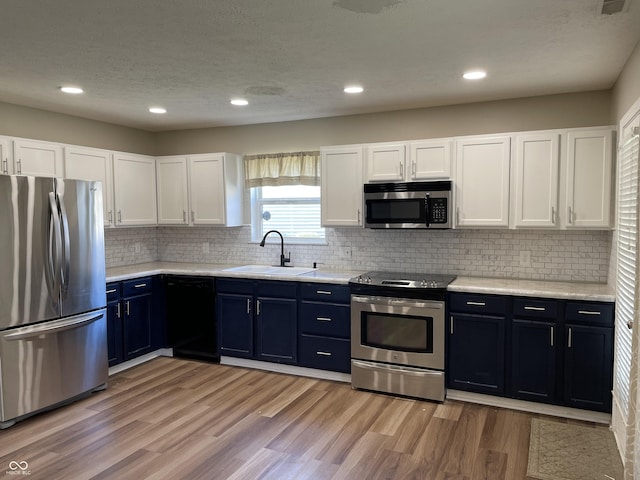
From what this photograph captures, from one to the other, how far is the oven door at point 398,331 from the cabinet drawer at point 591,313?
0.91 m

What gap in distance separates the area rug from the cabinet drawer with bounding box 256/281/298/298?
7.17 ft

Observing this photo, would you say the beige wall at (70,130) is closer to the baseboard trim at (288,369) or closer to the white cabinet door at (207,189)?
the white cabinet door at (207,189)

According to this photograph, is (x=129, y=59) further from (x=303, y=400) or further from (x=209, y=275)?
(x=303, y=400)

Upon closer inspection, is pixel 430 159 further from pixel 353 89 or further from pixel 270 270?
pixel 270 270

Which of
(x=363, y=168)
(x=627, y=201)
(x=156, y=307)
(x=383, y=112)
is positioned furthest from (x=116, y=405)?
(x=627, y=201)

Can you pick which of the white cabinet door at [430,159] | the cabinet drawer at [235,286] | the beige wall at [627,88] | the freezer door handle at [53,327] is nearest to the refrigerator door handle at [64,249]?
the freezer door handle at [53,327]

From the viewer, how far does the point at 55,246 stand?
139 inches

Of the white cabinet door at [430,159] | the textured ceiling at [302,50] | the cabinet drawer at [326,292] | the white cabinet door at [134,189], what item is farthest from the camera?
the white cabinet door at [134,189]

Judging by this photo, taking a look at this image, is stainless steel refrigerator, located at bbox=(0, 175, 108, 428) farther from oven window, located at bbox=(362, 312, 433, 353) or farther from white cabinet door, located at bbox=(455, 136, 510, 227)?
white cabinet door, located at bbox=(455, 136, 510, 227)

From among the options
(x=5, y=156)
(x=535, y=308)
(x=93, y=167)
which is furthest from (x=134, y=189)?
(x=535, y=308)

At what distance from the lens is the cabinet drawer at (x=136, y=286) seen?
4.47 m

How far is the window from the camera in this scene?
16.3ft

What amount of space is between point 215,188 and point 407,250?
2123mm

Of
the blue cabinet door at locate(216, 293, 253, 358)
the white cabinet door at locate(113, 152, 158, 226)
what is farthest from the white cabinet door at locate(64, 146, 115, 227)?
the blue cabinet door at locate(216, 293, 253, 358)
